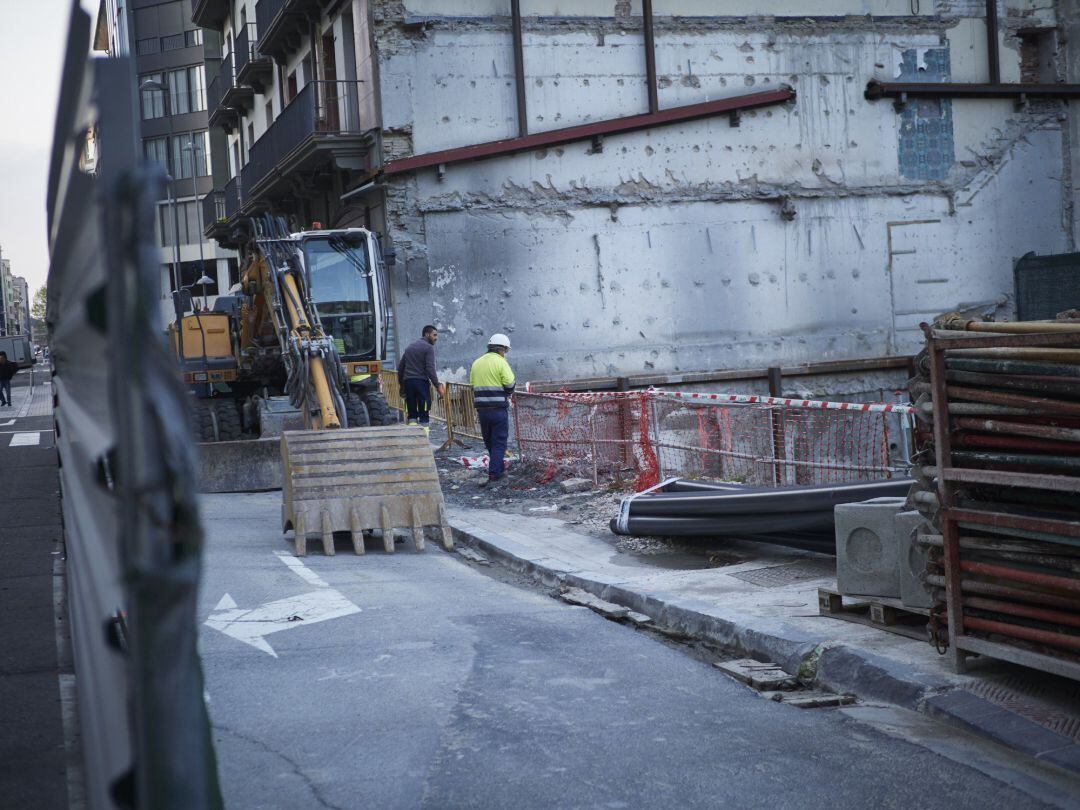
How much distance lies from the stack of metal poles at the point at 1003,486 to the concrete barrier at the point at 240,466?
10.6 meters

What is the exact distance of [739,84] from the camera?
26.2 metres

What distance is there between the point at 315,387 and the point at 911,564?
8.52 m

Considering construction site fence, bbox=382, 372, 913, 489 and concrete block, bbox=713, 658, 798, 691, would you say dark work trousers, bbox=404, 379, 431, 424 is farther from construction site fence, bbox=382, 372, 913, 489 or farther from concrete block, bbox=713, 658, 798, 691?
concrete block, bbox=713, 658, 798, 691

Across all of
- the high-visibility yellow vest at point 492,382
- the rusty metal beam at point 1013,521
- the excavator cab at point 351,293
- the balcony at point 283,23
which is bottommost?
the rusty metal beam at point 1013,521

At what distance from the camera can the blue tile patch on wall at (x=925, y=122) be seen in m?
27.5

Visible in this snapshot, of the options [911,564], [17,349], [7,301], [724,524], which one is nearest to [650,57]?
[724,524]

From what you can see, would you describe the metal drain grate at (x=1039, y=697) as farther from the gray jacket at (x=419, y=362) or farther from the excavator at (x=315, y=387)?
the gray jacket at (x=419, y=362)

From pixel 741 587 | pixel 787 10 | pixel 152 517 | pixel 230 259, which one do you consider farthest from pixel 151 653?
pixel 230 259

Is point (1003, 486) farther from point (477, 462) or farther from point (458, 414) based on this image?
point (458, 414)

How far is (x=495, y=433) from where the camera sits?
15375 millimetres

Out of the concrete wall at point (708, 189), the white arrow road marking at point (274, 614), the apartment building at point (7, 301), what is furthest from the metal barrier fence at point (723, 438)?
the apartment building at point (7, 301)

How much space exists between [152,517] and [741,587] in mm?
7544

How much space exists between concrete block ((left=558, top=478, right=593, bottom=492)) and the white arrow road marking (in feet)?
17.8

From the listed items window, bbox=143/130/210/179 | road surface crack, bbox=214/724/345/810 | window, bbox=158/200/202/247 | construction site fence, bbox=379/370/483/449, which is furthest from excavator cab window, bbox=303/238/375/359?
window, bbox=158/200/202/247
